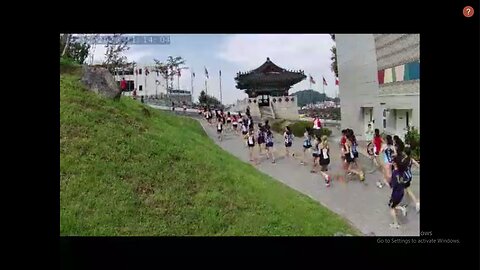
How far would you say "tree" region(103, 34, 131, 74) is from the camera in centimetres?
296

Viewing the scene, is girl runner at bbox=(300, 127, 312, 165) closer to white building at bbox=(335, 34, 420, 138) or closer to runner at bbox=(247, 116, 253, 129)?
white building at bbox=(335, 34, 420, 138)

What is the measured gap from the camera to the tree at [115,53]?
2.96m

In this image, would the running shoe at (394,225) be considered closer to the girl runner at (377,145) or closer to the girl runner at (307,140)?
the girl runner at (377,145)

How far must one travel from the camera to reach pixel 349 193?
9.81ft

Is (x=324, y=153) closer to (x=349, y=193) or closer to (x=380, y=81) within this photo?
(x=349, y=193)

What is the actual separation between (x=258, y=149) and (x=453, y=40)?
4.49 ft

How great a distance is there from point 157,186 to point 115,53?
880mm

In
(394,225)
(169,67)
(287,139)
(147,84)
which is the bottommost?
(394,225)

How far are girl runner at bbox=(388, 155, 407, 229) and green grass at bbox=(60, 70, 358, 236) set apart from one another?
289 millimetres

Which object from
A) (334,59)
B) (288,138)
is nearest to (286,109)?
(288,138)
